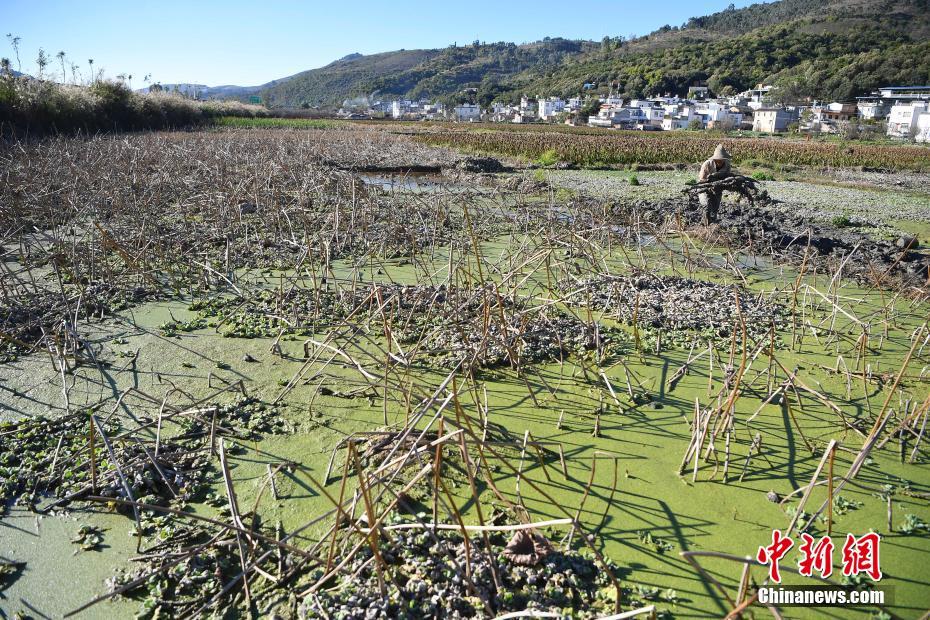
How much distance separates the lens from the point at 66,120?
16422 millimetres

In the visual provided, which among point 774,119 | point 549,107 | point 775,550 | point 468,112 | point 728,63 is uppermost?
point 728,63

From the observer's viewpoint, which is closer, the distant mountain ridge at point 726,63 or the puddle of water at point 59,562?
the puddle of water at point 59,562

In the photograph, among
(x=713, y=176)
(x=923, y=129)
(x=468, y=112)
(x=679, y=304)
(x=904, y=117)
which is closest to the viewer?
(x=679, y=304)

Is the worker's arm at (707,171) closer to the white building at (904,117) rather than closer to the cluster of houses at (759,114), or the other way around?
the cluster of houses at (759,114)

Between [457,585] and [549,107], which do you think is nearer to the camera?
[457,585]

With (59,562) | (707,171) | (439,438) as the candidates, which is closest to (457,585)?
(439,438)

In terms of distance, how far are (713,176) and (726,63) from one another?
329 feet

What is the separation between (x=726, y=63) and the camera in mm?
90812

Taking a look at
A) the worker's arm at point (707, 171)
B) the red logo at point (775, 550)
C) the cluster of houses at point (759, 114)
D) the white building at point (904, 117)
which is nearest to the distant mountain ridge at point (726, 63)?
the cluster of houses at point (759, 114)

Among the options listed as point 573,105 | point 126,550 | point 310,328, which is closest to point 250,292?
point 310,328

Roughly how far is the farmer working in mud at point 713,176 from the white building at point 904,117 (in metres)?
44.2

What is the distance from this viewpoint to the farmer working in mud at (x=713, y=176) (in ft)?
24.7

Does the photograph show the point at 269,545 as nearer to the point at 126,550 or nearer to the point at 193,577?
the point at 193,577

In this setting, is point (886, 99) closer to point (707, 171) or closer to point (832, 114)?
point (832, 114)
